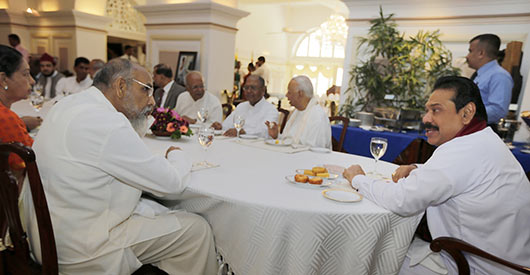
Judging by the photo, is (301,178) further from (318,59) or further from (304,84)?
(318,59)

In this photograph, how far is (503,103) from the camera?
145 inches

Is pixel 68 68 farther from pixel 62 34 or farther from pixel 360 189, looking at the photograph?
pixel 360 189

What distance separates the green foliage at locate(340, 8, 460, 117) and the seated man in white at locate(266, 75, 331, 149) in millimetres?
1999

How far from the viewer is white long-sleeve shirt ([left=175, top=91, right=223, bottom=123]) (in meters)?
4.83

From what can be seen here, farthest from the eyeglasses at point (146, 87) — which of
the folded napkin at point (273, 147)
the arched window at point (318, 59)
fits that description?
the arched window at point (318, 59)

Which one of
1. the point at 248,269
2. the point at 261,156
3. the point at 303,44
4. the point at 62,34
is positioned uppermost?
the point at 303,44

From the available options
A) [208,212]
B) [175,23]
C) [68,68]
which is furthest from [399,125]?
[68,68]

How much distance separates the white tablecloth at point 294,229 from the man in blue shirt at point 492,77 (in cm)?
287

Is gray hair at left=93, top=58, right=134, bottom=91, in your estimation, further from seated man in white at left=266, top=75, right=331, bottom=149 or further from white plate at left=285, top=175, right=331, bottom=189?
seated man in white at left=266, top=75, right=331, bottom=149

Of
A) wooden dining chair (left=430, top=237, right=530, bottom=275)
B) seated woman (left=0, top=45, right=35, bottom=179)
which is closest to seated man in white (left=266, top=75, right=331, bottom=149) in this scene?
wooden dining chair (left=430, top=237, right=530, bottom=275)

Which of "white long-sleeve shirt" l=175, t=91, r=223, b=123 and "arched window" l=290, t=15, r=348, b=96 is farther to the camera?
"arched window" l=290, t=15, r=348, b=96

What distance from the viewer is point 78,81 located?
20.7ft

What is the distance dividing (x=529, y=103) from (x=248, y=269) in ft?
13.8

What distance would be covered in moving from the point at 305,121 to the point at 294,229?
206 centimetres
